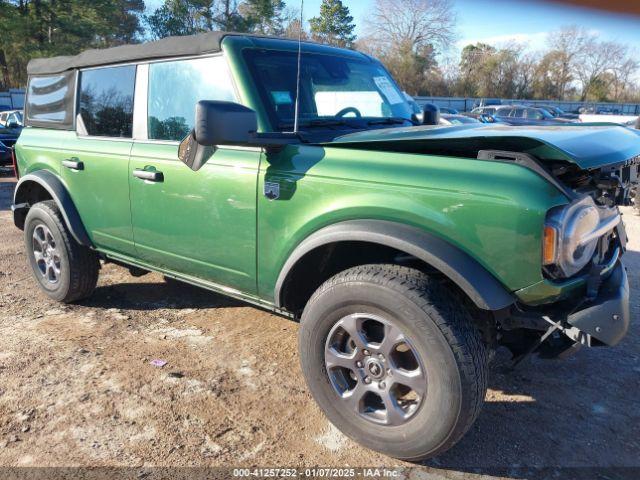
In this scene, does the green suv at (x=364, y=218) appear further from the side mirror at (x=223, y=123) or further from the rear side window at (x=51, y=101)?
the rear side window at (x=51, y=101)

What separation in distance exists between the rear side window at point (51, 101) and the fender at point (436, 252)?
2.92 meters

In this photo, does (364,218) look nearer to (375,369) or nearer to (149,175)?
(375,369)

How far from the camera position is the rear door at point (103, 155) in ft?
12.3

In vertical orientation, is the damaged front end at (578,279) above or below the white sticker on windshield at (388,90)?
below

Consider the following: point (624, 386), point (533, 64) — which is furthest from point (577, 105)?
point (624, 386)

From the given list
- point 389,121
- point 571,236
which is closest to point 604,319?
point 571,236

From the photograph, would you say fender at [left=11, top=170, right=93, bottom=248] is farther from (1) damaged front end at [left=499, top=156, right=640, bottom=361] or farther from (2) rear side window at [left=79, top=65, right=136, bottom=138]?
(1) damaged front end at [left=499, top=156, right=640, bottom=361]

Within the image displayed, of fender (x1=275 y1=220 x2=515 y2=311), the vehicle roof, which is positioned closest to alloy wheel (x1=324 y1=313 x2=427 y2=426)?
fender (x1=275 y1=220 x2=515 y2=311)

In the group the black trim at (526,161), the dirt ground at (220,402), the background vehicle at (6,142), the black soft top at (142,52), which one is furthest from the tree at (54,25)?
the black trim at (526,161)

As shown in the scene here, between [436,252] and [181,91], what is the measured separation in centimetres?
207

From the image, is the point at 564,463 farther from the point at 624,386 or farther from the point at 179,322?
the point at 179,322

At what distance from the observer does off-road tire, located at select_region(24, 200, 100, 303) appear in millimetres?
4297

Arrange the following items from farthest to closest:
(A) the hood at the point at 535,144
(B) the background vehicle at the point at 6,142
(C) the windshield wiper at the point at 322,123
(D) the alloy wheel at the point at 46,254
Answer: (B) the background vehicle at the point at 6,142, (D) the alloy wheel at the point at 46,254, (C) the windshield wiper at the point at 322,123, (A) the hood at the point at 535,144

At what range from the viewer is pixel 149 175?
11.3 feet
